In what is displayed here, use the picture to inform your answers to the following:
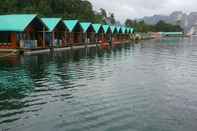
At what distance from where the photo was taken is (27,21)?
47.8 metres

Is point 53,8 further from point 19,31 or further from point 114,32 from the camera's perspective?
point 19,31

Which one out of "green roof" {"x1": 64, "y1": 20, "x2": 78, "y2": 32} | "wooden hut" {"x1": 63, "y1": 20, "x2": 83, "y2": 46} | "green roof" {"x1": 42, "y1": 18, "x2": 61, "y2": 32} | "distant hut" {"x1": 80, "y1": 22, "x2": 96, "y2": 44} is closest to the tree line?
"distant hut" {"x1": 80, "y1": 22, "x2": 96, "y2": 44}

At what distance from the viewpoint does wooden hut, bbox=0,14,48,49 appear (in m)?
47.0

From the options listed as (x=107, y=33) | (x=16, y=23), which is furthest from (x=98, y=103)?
(x=107, y=33)

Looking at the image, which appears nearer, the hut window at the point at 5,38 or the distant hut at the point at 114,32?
the hut window at the point at 5,38

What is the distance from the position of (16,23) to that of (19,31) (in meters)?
1.79

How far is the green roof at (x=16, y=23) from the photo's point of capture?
4650 centimetres

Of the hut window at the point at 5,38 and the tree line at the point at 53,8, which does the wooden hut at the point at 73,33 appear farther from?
the tree line at the point at 53,8

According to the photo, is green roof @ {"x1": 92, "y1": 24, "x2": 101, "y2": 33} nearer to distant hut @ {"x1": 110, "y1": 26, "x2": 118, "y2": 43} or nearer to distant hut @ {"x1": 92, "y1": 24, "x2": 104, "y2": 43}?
distant hut @ {"x1": 92, "y1": 24, "x2": 104, "y2": 43}

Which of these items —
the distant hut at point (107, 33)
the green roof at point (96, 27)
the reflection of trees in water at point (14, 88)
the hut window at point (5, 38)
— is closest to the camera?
the reflection of trees in water at point (14, 88)

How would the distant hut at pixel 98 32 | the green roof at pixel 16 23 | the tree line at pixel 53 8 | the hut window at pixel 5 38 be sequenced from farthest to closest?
1. the tree line at pixel 53 8
2. the distant hut at pixel 98 32
3. the hut window at pixel 5 38
4. the green roof at pixel 16 23

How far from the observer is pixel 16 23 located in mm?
48031

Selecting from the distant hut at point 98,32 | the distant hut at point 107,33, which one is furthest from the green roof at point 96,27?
the distant hut at point 107,33

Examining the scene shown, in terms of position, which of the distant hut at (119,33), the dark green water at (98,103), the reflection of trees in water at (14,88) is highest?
the distant hut at (119,33)
